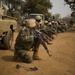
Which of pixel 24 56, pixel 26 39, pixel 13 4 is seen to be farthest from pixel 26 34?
pixel 13 4

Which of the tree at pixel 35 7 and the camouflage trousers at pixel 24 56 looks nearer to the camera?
the camouflage trousers at pixel 24 56

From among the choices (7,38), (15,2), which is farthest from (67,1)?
(7,38)

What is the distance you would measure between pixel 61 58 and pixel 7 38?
2.62m

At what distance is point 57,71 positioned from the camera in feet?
22.2

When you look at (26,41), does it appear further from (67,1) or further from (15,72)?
(67,1)

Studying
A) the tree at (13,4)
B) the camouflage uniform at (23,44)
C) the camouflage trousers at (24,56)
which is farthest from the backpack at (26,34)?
the tree at (13,4)

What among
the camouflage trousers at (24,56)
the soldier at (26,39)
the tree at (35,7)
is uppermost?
the tree at (35,7)

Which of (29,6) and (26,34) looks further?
(29,6)

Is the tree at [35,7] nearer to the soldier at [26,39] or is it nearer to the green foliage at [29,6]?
Result: the green foliage at [29,6]

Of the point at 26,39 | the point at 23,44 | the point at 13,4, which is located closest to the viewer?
the point at 26,39

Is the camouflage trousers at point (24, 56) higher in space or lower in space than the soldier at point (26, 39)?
lower

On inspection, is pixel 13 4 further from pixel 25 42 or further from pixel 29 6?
pixel 25 42

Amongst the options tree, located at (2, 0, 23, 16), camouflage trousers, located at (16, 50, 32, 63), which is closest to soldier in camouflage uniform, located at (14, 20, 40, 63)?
camouflage trousers, located at (16, 50, 32, 63)

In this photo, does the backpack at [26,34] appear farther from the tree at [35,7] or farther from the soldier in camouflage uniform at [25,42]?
the tree at [35,7]
